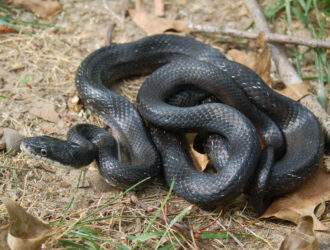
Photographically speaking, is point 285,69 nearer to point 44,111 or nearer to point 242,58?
point 242,58

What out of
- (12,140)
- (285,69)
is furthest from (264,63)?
(12,140)

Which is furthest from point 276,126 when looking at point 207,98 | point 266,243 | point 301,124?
point 266,243

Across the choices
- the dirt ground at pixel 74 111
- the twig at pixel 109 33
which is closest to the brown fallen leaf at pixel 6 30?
the dirt ground at pixel 74 111

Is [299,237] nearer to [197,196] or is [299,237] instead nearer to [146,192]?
[197,196]

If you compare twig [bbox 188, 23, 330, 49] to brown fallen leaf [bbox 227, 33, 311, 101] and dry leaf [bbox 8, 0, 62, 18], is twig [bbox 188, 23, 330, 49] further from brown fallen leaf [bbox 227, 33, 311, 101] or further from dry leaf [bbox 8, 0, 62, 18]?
dry leaf [bbox 8, 0, 62, 18]

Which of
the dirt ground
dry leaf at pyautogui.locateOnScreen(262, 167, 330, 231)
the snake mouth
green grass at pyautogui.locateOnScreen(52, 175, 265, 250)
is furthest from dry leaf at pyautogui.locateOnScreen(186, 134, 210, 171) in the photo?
the snake mouth
